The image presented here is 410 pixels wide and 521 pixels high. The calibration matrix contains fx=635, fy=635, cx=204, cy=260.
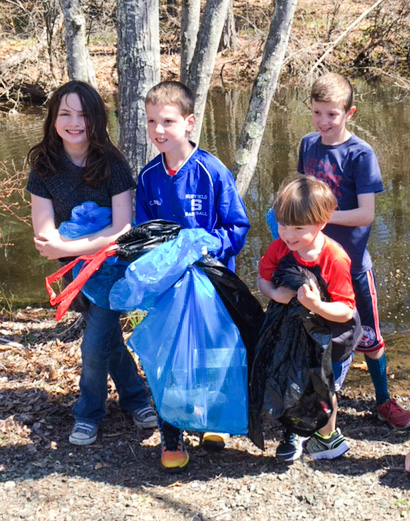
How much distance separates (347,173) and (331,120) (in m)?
0.28

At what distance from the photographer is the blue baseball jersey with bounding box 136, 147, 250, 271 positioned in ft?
10.1

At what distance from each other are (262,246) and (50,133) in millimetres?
4537

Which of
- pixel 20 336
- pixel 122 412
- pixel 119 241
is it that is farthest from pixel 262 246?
pixel 119 241

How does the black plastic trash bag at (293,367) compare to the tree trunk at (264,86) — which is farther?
the tree trunk at (264,86)

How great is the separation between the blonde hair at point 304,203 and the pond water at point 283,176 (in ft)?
7.30

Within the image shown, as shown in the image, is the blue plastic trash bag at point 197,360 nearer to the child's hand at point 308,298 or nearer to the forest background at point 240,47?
the child's hand at point 308,298

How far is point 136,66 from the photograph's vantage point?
397 cm

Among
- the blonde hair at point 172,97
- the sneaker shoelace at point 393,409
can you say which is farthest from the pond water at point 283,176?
the blonde hair at point 172,97

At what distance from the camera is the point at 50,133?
10.5 ft

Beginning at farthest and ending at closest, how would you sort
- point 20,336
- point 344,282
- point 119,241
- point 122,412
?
point 20,336
point 122,412
point 119,241
point 344,282

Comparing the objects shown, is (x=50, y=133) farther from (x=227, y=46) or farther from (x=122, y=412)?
(x=227, y=46)

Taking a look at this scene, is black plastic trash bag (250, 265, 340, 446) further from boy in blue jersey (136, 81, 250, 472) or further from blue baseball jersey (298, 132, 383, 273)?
blue baseball jersey (298, 132, 383, 273)

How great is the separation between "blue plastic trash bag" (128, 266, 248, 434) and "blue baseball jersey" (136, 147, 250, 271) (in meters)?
0.28

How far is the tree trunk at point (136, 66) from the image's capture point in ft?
12.8
